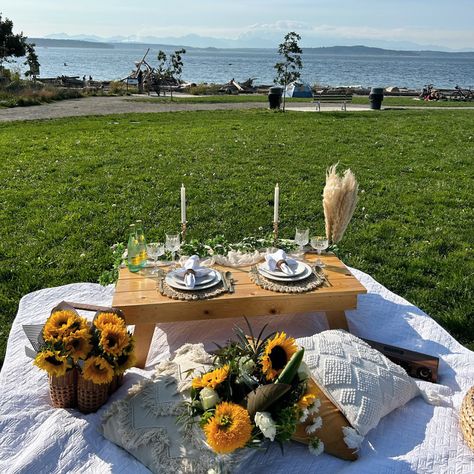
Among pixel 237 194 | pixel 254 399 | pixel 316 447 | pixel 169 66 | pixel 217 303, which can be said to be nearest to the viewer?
pixel 254 399

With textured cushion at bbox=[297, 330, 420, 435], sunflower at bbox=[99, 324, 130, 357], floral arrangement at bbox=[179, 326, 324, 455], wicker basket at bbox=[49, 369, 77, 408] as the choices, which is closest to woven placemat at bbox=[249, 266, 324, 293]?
textured cushion at bbox=[297, 330, 420, 435]

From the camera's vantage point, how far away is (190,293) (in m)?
4.06

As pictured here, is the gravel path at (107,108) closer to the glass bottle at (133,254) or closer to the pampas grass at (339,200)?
the glass bottle at (133,254)

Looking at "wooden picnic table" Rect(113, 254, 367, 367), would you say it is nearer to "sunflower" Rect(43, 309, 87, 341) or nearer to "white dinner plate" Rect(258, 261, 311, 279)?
"white dinner plate" Rect(258, 261, 311, 279)

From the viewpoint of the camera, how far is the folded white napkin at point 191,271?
409 centimetres

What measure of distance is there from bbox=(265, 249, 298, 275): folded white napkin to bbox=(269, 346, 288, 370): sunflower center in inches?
53.9

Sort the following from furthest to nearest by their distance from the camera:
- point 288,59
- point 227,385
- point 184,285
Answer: point 288,59
point 184,285
point 227,385

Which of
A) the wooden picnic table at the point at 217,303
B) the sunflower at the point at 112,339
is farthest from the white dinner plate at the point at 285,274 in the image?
the sunflower at the point at 112,339

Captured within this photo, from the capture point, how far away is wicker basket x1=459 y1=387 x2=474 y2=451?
3.22m

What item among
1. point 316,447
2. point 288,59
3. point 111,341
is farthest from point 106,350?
point 288,59

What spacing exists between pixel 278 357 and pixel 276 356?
15 mm

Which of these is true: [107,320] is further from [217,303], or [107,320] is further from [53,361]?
[217,303]

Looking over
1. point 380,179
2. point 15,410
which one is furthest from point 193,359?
point 380,179

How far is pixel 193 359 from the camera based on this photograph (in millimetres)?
3637
